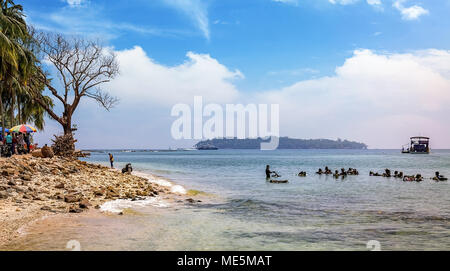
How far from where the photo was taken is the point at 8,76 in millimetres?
34406

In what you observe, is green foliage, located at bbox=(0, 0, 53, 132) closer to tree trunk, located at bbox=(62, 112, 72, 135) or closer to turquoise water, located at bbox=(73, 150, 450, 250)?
tree trunk, located at bbox=(62, 112, 72, 135)

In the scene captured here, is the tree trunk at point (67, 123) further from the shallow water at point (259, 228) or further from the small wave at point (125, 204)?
the shallow water at point (259, 228)

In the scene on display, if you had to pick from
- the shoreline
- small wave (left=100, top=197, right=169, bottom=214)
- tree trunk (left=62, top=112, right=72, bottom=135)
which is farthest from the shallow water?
tree trunk (left=62, top=112, right=72, bottom=135)

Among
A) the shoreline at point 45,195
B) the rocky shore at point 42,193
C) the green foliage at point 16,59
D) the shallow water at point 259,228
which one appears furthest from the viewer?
the green foliage at point 16,59

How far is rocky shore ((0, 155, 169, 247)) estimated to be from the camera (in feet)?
37.5

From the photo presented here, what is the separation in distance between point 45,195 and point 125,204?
3.55 m

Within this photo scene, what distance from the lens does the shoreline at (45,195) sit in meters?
11.1

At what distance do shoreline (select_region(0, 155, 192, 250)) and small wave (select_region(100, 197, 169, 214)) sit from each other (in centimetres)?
5

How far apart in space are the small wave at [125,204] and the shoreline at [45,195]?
5 centimetres

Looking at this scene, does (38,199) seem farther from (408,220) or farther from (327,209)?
(408,220)

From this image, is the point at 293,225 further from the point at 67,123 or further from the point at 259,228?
the point at 67,123

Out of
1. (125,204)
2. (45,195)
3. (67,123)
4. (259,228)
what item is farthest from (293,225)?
(67,123)

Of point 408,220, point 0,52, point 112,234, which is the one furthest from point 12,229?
point 0,52

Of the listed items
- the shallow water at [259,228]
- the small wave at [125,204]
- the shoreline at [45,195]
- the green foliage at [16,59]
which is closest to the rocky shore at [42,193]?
the shoreline at [45,195]
